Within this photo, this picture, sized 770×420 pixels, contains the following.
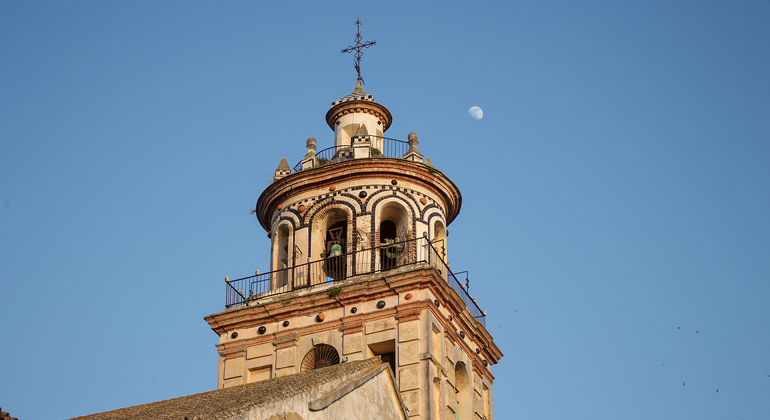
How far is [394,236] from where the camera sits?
1087 inches

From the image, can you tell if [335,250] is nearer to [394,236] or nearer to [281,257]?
[281,257]

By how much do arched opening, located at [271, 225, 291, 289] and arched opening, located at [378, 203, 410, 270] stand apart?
92.8 inches

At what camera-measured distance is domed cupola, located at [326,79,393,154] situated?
96.5 ft

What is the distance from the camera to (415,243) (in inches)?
1022

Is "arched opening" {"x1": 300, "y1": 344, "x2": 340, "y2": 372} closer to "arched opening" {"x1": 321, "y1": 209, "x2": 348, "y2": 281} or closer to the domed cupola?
"arched opening" {"x1": 321, "y1": 209, "x2": 348, "y2": 281}

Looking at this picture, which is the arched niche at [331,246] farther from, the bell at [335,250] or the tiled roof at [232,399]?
the tiled roof at [232,399]

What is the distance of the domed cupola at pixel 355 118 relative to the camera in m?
29.4

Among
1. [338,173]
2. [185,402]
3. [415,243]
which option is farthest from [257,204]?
[185,402]

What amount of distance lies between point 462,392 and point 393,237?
4513mm

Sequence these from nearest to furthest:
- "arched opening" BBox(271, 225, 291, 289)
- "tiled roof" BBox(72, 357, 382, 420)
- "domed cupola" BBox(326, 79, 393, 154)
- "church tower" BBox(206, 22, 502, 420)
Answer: "tiled roof" BBox(72, 357, 382, 420) < "church tower" BBox(206, 22, 502, 420) < "arched opening" BBox(271, 225, 291, 289) < "domed cupola" BBox(326, 79, 393, 154)

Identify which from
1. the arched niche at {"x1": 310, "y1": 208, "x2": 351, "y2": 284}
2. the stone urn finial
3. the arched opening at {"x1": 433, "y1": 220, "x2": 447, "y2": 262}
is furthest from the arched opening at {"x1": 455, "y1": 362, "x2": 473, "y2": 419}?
the stone urn finial

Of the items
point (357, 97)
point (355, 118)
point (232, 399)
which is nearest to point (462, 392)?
point (355, 118)

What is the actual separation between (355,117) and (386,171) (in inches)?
126

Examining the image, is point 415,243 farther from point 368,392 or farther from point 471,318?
point 368,392
